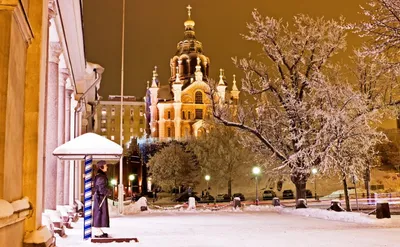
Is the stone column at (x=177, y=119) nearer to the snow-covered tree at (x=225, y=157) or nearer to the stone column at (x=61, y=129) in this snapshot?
the snow-covered tree at (x=225, y=157)

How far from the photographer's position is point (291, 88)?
30781 mm

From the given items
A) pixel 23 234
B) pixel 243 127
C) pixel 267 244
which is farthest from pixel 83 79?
pixel 23 234

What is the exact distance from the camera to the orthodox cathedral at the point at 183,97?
10669cm

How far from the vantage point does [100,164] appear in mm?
13320

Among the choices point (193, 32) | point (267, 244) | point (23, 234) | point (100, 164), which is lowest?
point (267, 244)

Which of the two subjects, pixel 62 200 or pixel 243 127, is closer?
pixel 62 200

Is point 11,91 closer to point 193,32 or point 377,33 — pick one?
point 377,33

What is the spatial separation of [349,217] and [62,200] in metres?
11.3

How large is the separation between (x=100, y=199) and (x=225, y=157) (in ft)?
189

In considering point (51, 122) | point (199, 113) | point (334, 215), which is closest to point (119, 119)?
point (199, 113)

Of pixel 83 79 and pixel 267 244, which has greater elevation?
pixel 83 79

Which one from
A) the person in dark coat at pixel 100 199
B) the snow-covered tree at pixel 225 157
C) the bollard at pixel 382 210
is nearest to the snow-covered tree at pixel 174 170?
the snow-covered tree at pixel 225 157

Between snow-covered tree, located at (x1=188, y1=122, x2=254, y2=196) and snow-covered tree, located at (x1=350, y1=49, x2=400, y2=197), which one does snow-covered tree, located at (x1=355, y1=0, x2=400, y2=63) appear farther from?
snow-covered tree, located at (x1=188, y1=122, x2=254, y2=196)

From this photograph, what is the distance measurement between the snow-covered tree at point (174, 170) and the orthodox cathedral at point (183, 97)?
2432cm
